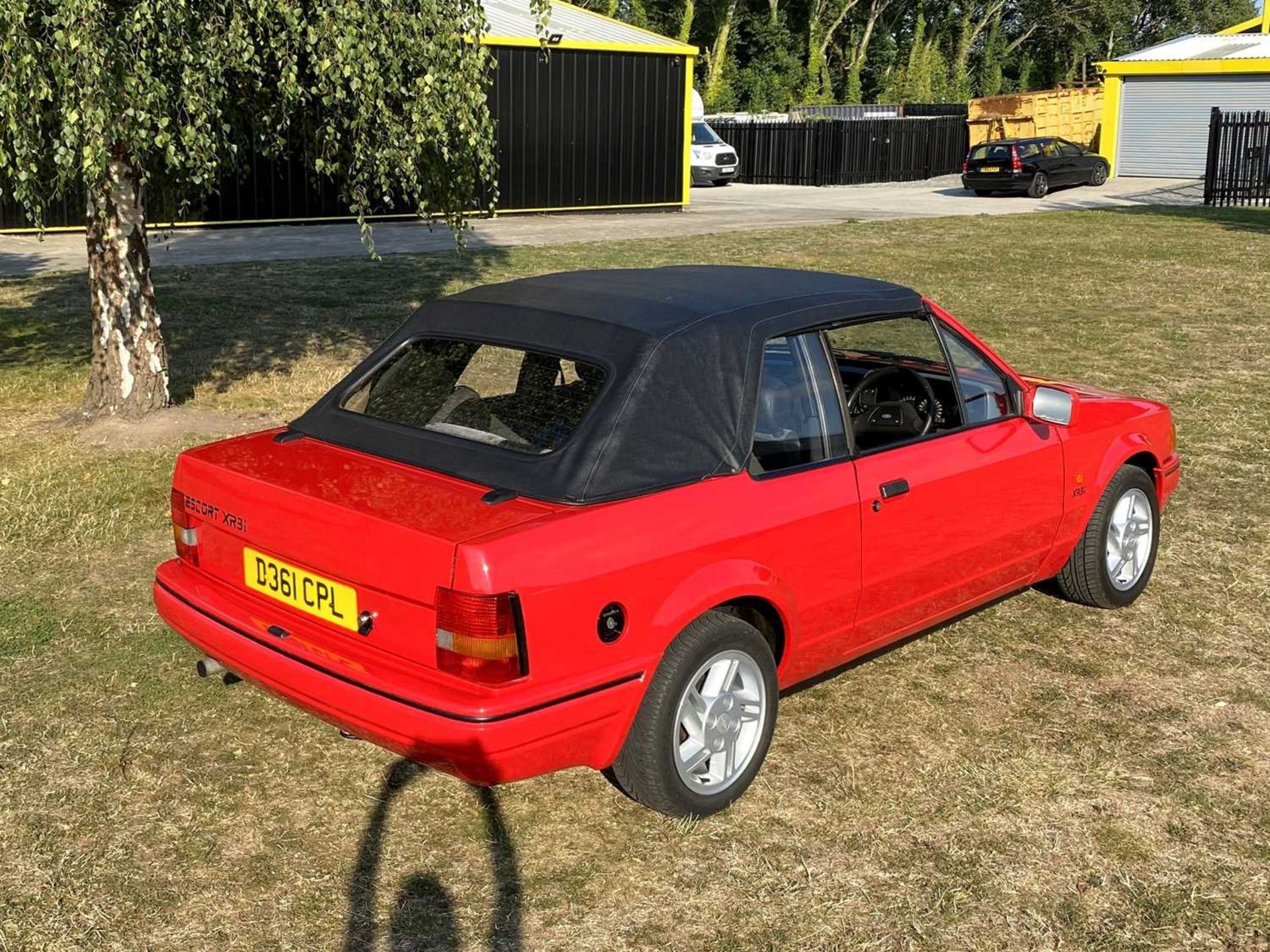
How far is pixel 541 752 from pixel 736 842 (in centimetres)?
77

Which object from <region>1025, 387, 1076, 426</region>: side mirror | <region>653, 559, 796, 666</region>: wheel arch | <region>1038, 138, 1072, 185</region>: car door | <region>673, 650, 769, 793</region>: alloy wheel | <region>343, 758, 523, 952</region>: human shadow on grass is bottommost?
<region>343, 758, 523, 952</region>: human shadow on grass

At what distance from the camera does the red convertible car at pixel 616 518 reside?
3.65 m

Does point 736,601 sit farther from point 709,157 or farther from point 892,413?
point 709,157

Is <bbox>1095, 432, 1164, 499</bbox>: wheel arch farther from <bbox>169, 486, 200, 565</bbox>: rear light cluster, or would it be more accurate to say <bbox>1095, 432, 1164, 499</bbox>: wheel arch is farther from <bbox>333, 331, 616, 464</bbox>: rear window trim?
<bbox>169, 486, 200, 565</bbox>: rear light cluster

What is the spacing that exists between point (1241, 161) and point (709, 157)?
41.9 ft

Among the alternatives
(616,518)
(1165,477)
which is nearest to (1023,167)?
(1165,477)

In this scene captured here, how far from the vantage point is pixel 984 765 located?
4.57 m

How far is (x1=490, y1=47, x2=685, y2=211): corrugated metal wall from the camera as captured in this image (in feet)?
82.6

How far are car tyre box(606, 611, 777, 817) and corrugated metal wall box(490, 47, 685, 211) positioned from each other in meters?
21.5

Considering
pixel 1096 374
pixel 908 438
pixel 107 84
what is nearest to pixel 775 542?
pixel 908 438

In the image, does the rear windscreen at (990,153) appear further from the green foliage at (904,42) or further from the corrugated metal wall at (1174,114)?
the green foliage at (904,42)

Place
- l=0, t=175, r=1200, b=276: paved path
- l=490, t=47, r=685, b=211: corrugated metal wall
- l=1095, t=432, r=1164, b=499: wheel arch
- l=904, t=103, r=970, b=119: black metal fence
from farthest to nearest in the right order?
l=904, t=103, r=970, b=119: black metal fence < l=490, t=47, r=685, b=211: corrugated metal wall < l=0, t=175, r=1200, b=276: paved path < l=1095, t=432, r=1164, b=499: wheel arch

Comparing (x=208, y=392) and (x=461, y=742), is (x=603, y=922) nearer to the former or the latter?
(x=461, y=742)

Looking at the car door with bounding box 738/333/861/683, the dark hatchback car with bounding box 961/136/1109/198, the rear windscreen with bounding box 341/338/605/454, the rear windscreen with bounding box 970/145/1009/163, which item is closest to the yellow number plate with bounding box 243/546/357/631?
the rear windscreen with bounding box 341/338/605/454
